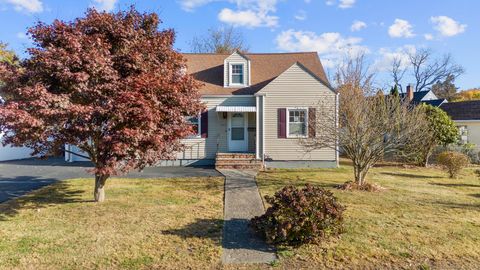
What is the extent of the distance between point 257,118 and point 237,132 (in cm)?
149

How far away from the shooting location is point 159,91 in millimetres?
7078

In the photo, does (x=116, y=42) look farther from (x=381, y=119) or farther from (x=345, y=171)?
(x=345, y=171)

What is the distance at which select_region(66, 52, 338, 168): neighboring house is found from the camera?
15.1 m

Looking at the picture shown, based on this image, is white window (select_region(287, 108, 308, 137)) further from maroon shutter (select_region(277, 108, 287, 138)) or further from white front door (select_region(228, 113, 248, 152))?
white front door (select_region(228, 113, 248, 152))

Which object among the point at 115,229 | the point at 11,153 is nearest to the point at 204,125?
the point at 115,229

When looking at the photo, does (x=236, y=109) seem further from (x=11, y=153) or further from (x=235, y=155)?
(x=11, y=153)

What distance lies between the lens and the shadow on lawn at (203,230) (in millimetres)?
5973

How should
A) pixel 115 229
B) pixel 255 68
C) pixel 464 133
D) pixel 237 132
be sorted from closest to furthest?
1. pixel 115 229
2. pixel 237 132
3. pixel 255 68
4. pixel 464 133

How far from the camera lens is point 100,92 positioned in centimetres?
679

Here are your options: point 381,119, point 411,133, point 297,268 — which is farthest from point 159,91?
point 411,133

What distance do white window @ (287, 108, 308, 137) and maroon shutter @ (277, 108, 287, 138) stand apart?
0.15 m

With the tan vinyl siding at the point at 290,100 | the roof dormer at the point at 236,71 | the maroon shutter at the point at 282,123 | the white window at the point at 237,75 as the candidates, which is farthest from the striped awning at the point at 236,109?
the white window at the point at 237,75

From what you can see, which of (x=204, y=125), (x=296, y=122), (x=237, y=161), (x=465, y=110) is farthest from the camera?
(x=465, y=110)

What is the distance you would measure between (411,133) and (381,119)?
124 centimetres
